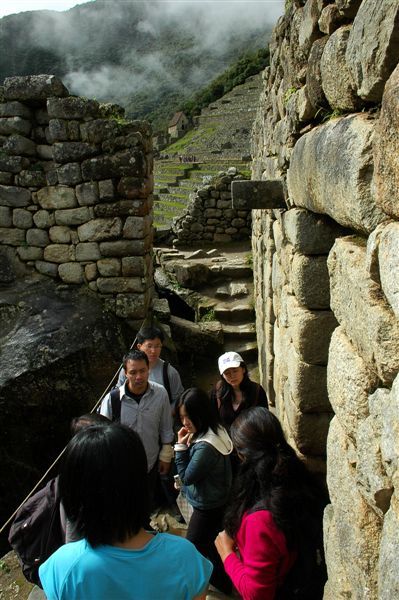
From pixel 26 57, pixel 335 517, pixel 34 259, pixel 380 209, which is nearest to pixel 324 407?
pixel 335 517

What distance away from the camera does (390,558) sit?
119 cm

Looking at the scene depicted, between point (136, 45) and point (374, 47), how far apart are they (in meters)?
88.7

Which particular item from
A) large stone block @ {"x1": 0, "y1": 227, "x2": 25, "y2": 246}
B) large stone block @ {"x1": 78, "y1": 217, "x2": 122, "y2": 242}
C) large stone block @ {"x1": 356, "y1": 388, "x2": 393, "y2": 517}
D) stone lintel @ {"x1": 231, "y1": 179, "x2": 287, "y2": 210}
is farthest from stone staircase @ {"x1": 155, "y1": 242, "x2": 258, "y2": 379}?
large stone block @ {"x1": 356, "y1": 388, "x2": 393, "y2": 517}

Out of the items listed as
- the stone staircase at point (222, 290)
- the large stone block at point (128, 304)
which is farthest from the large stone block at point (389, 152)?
the stone staircase at point (222, 290)

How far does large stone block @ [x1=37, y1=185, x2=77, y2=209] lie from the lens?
5.49 meters

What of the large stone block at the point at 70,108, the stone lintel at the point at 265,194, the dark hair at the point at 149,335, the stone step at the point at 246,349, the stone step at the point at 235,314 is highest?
the large stone block at the point at 70,108

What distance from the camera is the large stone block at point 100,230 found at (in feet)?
18.1

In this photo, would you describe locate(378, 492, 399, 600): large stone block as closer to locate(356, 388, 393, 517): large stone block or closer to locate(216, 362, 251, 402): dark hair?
locate(356, 388, 393, 517): large stone block

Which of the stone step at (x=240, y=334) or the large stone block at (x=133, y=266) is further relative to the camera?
the stone step at (x=240, y=334)

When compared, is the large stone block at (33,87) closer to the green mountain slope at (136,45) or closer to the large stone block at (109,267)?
the large stone block at (109,267)

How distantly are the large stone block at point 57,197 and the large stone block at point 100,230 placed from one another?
0.30 metres

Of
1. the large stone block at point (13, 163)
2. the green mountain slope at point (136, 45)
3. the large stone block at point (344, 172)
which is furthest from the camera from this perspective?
the green mountain slope at point (136, 45)

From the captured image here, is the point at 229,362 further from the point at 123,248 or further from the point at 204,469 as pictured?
the point at 123,248

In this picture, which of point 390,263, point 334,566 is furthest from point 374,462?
point 334,566
